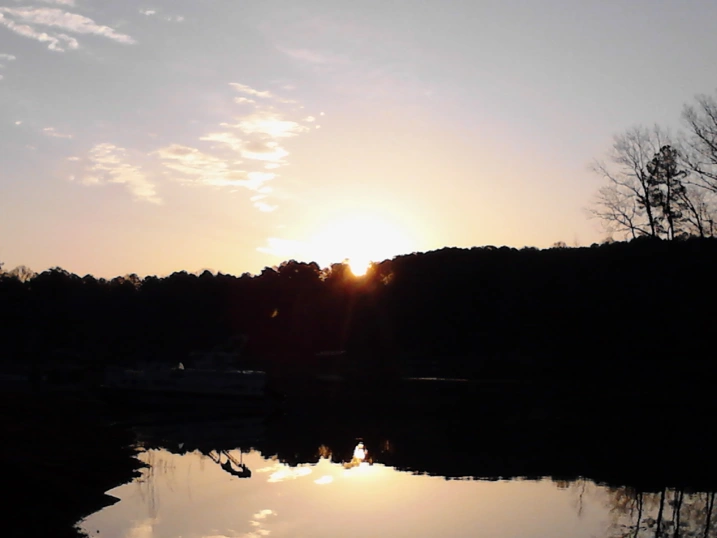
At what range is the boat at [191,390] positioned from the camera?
166 ft

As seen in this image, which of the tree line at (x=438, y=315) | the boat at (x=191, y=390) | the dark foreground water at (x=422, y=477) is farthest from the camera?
the tree line at (x=438, y=315)

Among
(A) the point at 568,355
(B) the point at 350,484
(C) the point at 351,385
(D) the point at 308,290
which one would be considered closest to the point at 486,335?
(A) the point at 568,355

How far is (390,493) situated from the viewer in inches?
973

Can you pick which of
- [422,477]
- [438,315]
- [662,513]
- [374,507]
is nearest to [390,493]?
[374,507]

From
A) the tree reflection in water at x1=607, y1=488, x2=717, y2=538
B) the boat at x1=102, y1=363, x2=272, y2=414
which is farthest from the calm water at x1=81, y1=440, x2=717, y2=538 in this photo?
the boat at x1=102, y1=363, x2=272, y2=414

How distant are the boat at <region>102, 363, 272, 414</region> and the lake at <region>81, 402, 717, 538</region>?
12577 mm

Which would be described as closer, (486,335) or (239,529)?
(239,529)

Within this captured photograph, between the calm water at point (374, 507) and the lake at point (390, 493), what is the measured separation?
2.0 inches

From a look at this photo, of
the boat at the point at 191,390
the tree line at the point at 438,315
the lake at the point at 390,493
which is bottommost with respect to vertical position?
the lake at the point at 390,493

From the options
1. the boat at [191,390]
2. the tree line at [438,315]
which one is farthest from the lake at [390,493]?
the tree line at [438,315]

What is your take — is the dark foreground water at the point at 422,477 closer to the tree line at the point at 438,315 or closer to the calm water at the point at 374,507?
the calm water at the point at 374,507

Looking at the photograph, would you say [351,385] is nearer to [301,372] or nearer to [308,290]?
[301,372]

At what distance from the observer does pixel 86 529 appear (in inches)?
756

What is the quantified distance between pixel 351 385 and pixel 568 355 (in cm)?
3007
